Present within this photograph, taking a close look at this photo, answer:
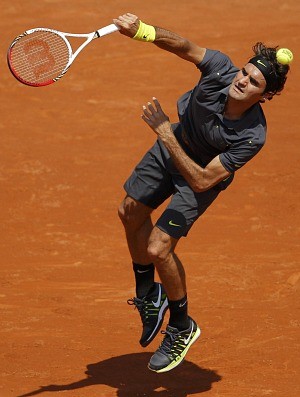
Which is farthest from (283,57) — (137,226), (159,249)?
(137,226)

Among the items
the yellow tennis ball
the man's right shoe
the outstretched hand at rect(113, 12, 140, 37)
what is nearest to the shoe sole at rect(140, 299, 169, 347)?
the man's right shoe

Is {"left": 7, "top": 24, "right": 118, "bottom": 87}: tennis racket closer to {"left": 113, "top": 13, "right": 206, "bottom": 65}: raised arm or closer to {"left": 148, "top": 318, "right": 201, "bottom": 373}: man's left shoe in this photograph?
{"left": 113, "top": 13, "right": 206, "bottom": 65}: raised arm

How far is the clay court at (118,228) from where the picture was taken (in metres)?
10.2

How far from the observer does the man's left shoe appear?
952 centimetres

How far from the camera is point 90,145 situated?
49.9ft

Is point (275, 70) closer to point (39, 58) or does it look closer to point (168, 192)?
point (168, 192)

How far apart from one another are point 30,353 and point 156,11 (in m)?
9.81

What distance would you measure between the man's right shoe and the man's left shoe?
193mm

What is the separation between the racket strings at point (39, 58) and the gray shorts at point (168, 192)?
111 centimetres

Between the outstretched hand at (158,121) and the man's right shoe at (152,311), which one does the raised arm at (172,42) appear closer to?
the outstretched hand at (158,121)

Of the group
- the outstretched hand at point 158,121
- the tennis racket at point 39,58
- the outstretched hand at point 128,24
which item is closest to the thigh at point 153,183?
the outstretched hand at point 158,121

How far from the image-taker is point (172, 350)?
9602mm

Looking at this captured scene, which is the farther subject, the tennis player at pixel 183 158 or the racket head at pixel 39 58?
the racket head at pixel 39 58

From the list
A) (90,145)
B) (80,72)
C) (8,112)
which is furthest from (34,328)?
(80,72)
